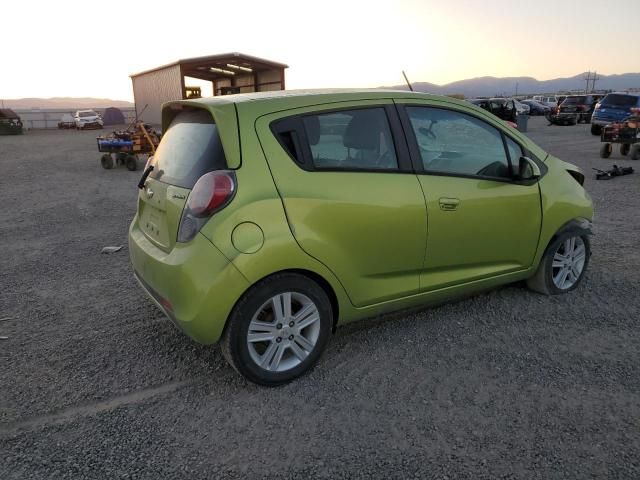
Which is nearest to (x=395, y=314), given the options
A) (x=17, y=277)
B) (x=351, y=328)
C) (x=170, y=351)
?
(x=351, y=328)

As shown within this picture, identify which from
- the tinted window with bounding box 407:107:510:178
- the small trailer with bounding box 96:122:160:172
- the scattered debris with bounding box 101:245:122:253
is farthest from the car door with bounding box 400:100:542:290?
the small trailer with bounding box 96:122:160:172

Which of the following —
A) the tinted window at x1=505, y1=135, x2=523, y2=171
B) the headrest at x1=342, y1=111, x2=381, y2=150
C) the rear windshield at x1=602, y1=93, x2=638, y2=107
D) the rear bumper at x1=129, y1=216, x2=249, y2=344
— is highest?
the rear windshield at x1=602, y1=93, x2=638, y2=107

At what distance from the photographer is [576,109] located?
95.0 feet

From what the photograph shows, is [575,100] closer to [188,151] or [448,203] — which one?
[448,203]

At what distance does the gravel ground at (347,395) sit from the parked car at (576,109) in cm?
2708

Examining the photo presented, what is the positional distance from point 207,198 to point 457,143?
1.90m

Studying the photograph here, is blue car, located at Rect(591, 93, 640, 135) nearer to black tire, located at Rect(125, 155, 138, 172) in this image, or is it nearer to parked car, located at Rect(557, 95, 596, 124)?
parked car, located at Rect(557, 95, 596, 124)

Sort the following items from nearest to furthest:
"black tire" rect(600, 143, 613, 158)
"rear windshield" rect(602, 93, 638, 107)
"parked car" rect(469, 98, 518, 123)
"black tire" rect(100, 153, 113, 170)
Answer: "black tire" rect(600, 143, 613, 158) < "black tire" rect(100, 153, 113, 170) < "rear windshield" rect(602, 93, 638, 107) < "parked car" rect(469, 98, 518, 123)

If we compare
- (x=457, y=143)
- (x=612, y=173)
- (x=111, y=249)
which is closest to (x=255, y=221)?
(x=457, y=143)

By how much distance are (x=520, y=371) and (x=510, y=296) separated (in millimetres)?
1270

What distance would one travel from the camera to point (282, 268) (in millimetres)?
2768

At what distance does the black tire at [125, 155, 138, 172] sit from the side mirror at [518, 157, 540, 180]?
1209 cm

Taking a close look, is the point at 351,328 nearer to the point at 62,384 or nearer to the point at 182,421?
the point at 182,421

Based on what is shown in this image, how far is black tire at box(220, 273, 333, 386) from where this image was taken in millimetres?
2770
